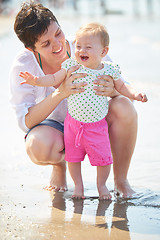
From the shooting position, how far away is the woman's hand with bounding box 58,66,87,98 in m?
3.11

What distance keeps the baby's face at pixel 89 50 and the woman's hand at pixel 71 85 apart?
8 cm

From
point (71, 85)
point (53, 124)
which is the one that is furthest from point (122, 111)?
point (53, 124)

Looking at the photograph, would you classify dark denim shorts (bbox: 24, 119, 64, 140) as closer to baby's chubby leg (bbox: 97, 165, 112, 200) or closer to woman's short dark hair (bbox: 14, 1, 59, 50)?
baby's chubby leg (bbox: 97, 165, 112, 200)

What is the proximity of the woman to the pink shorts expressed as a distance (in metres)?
0.14

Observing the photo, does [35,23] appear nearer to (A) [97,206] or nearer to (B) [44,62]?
(B) [44,62]

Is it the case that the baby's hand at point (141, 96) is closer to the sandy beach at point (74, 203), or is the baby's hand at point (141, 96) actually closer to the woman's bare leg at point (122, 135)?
the woman's bare leg at point (122, 135)

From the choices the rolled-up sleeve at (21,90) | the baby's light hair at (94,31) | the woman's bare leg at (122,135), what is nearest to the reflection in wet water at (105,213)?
the woman's bare leg at (122,135)

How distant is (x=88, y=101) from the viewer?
3113 millimetres

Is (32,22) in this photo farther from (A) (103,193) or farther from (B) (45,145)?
(A) (103,193)

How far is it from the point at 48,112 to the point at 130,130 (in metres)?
0.55

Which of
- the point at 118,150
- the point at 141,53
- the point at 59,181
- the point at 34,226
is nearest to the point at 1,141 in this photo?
the point at 59,181

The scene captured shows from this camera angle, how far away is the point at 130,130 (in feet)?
10.8

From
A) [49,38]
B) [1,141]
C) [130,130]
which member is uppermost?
[49,38]

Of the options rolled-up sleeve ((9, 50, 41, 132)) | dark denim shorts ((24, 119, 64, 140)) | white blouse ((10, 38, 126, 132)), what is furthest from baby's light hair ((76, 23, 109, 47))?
dark denim shorts ((24, 119, 64, 140))
